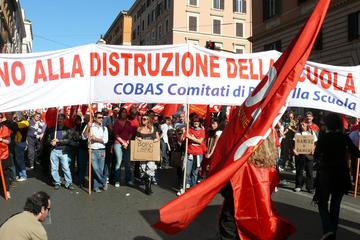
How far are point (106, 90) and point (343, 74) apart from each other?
4.83 meters

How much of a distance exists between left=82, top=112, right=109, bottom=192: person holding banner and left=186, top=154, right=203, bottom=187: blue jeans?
5.77ft

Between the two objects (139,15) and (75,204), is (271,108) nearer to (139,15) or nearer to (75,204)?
(75,204)

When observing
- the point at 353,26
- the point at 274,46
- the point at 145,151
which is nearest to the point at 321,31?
the point at 353,26

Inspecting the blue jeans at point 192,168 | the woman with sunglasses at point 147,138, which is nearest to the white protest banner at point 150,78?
the woman with sunglasses at point 147,138

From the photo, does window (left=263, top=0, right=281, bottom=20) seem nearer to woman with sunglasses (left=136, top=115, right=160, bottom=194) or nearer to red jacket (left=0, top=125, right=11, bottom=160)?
woman with sunglasses (left=136, top=115, right=160, bottom=194)

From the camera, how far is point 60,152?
10.3 meters

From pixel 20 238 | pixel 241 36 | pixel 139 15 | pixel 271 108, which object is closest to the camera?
pixel 20 238

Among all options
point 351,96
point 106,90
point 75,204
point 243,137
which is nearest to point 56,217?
point 75,204

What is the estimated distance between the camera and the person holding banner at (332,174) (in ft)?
19.8

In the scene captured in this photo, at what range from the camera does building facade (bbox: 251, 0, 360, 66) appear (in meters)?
24.3

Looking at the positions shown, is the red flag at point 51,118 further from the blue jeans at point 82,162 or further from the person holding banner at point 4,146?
the person holding banner at point 4,146

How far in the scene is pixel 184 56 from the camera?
962cm

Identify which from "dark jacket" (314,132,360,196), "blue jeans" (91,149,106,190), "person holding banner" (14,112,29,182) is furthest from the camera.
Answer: "person holding banner" (14,112,29,182)

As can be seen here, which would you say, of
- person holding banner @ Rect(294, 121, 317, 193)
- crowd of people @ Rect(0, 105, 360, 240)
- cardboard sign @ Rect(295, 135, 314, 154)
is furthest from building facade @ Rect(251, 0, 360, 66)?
cardboard sign @ Rect(295, 135, 314, 154)
